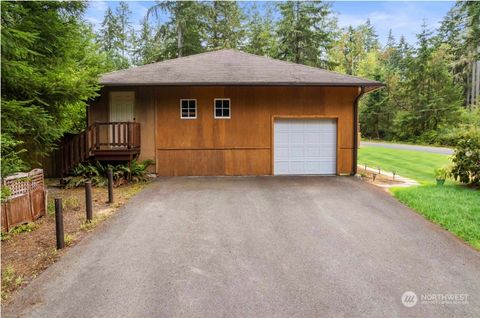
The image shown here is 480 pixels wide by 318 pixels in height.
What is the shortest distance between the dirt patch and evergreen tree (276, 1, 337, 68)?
891 inches

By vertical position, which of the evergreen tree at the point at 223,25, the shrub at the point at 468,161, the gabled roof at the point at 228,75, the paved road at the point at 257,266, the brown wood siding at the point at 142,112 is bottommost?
the paved road at the point at 257,266

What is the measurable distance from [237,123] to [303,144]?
2392 millimetres

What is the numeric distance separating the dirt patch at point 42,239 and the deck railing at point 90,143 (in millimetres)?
1596

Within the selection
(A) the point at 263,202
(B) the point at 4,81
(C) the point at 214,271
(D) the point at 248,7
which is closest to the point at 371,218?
(A) the point at 263,202

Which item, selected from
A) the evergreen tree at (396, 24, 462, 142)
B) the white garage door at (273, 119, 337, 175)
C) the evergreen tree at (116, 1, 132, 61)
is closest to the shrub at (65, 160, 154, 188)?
the white garage door at (273, 119, 337, 175)

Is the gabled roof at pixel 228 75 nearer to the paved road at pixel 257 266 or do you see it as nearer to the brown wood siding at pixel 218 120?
the brown wood siding at pixel 218 120

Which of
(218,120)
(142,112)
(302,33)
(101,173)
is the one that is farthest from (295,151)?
(302,33)

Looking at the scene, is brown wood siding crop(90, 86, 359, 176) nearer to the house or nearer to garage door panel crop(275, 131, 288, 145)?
the house

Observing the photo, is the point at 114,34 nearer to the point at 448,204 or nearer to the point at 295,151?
the point at 295,151

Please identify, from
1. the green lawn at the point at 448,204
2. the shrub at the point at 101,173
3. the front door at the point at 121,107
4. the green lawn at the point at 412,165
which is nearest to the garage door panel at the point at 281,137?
the green lawn at the point at 448,204

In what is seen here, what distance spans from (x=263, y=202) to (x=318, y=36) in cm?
2356

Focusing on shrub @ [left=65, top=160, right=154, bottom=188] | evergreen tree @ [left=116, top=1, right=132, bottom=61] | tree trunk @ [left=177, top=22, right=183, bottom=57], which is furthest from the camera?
evergreen tree @ [left=116, top=1, right=132, bottom=61]

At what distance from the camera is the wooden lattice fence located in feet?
18.1

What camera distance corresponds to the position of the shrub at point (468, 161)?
8328mm
